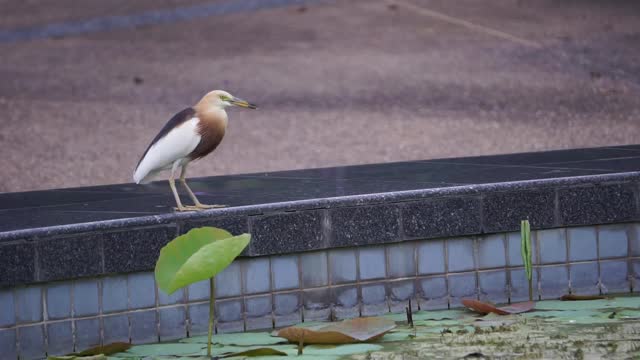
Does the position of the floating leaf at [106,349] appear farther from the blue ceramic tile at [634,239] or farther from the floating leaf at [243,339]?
the blue ceramic tile at [634,239]

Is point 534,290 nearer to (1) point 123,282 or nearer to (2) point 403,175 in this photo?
(2) point 403,175

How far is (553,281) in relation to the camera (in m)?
4.84

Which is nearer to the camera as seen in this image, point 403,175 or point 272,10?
point 403,175

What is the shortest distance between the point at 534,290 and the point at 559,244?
0.64 ft

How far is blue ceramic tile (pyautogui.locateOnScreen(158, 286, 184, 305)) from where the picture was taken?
14.4 feet

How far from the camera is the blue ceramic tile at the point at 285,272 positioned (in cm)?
457

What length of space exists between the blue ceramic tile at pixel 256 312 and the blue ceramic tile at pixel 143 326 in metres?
0.33

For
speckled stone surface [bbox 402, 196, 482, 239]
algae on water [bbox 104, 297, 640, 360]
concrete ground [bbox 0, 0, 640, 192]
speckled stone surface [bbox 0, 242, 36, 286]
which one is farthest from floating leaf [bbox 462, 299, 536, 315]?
concrete ground [bbox 0, 0, 640, 192]

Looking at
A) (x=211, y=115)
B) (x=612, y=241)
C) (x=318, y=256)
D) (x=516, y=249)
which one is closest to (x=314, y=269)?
(x=318, y=256)

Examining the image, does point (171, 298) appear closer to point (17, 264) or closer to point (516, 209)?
point (17, 264)

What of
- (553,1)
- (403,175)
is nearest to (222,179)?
(403,175)

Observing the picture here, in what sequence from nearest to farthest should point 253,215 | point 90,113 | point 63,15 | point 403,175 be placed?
1. point 253,215
2. point 403,175
3. point 90,113
4. point 63,15

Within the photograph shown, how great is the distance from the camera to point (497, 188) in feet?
15.6

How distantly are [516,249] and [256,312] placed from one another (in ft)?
3.22
